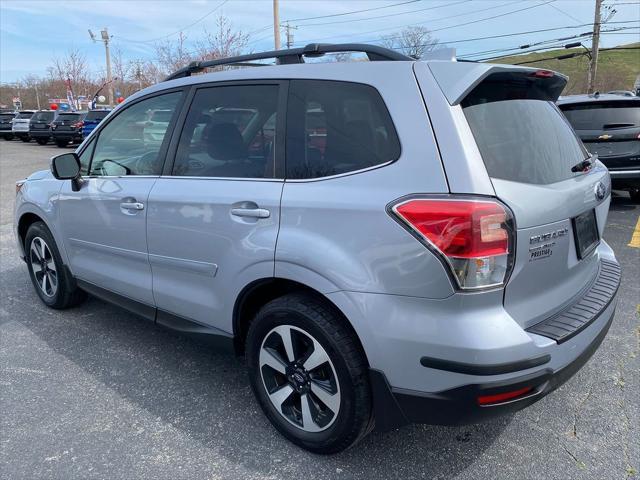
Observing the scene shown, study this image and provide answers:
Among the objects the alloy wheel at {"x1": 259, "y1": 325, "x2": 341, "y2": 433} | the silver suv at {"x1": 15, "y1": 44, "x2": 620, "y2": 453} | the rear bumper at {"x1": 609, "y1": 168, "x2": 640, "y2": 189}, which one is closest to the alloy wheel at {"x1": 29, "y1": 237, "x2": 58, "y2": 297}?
the silver suv at {"x1": 15, "y1": 44, "x2": 620, "y2": 453}

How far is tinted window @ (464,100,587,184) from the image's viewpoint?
6.81 ft

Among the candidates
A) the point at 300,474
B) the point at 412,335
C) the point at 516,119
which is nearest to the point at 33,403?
the point at 300,474

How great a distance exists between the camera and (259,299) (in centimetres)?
266

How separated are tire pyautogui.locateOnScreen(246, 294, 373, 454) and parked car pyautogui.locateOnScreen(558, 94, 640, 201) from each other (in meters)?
6.73

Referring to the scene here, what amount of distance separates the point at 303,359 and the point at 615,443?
1.61 m

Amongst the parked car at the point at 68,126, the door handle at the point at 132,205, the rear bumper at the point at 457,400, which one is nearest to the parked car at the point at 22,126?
the parked car at the point at 68,126

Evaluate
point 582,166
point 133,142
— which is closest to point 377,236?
point 582,166

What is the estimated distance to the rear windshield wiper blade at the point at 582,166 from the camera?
2525mm

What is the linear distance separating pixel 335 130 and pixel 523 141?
0.84 m

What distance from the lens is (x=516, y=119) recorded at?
2326 millimetres

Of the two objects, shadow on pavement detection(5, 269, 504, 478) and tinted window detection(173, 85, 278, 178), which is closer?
shadow on pavement detection(5, 269, 504, 478)

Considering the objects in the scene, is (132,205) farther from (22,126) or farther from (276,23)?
(22,126)

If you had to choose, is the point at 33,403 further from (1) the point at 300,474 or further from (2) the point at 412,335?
(2) the point at 412,335

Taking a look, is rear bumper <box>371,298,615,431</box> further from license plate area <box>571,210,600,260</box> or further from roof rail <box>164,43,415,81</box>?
roof rail <box>164,43,415,81</box>
